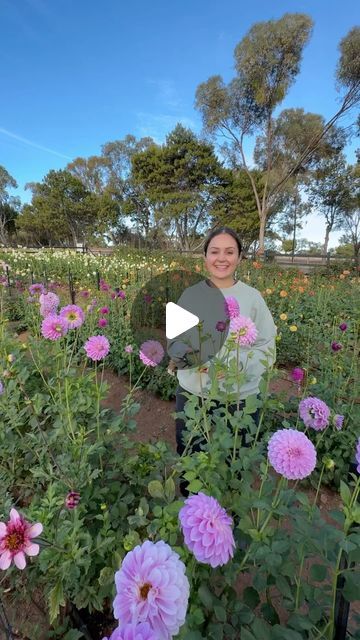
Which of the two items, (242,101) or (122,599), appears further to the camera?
(242,101)

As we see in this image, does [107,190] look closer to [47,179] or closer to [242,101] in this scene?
[47,179]

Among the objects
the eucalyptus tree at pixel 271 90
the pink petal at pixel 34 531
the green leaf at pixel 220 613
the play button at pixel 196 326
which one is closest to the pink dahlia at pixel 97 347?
the play button at pixel 196 326

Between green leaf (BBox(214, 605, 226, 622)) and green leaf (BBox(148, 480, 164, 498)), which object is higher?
green leaf (BBox(148, 480, 164, 498))

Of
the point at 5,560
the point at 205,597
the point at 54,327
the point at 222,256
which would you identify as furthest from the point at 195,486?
the point at 222,256

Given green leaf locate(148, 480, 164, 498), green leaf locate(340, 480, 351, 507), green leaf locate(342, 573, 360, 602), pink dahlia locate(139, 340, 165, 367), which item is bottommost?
green leaf locate(342, 573, 360, 602)

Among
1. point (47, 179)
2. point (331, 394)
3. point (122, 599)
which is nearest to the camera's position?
point (122, 599)

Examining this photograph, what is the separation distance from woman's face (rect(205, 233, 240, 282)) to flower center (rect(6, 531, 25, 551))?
1.24m

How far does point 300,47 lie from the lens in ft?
48.8

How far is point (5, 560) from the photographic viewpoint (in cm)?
57

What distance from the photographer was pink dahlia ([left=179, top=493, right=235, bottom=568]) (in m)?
0.52

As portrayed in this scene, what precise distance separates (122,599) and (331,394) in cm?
206

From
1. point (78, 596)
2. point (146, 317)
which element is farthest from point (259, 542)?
point (146, 317)

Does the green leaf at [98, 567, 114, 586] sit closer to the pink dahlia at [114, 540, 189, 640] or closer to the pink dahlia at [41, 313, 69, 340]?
the pink dahlia at [114, 540, 189, 640]

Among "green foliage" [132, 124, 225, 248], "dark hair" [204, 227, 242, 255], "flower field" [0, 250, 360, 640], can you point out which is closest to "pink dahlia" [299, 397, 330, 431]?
"flower field" [0, 250, 360, 640]
